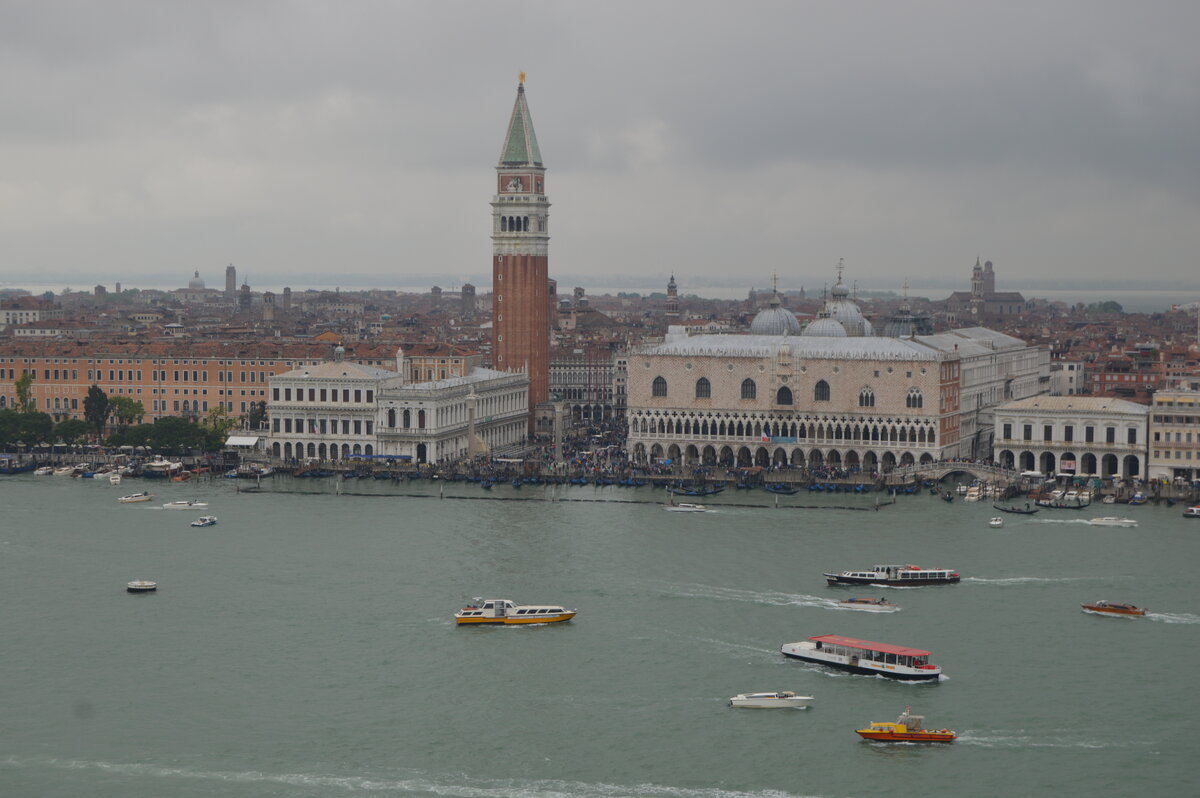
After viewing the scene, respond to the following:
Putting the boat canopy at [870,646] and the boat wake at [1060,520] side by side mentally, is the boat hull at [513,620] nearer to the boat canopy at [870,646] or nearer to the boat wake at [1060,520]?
the boat canopy at [870,646]

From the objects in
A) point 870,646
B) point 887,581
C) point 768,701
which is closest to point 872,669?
point 870,646

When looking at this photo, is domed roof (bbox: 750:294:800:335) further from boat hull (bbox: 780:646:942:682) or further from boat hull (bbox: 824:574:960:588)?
boat hull (bbox: 780:646:942:682)

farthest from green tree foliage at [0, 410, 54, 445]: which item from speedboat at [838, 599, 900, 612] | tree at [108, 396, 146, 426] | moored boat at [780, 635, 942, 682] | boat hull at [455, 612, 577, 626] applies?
moored boat at [780, 635, 942, 682]

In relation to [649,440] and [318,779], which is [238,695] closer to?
[318,779]

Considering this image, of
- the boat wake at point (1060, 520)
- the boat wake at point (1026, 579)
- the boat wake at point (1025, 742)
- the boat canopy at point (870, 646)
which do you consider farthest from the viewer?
the boat wake at point (1060, 520)

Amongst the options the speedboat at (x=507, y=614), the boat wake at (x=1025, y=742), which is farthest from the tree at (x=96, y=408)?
the boat wake at (x=1025, y=742)

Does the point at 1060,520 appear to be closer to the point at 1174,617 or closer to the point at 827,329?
the point at 1174,617
